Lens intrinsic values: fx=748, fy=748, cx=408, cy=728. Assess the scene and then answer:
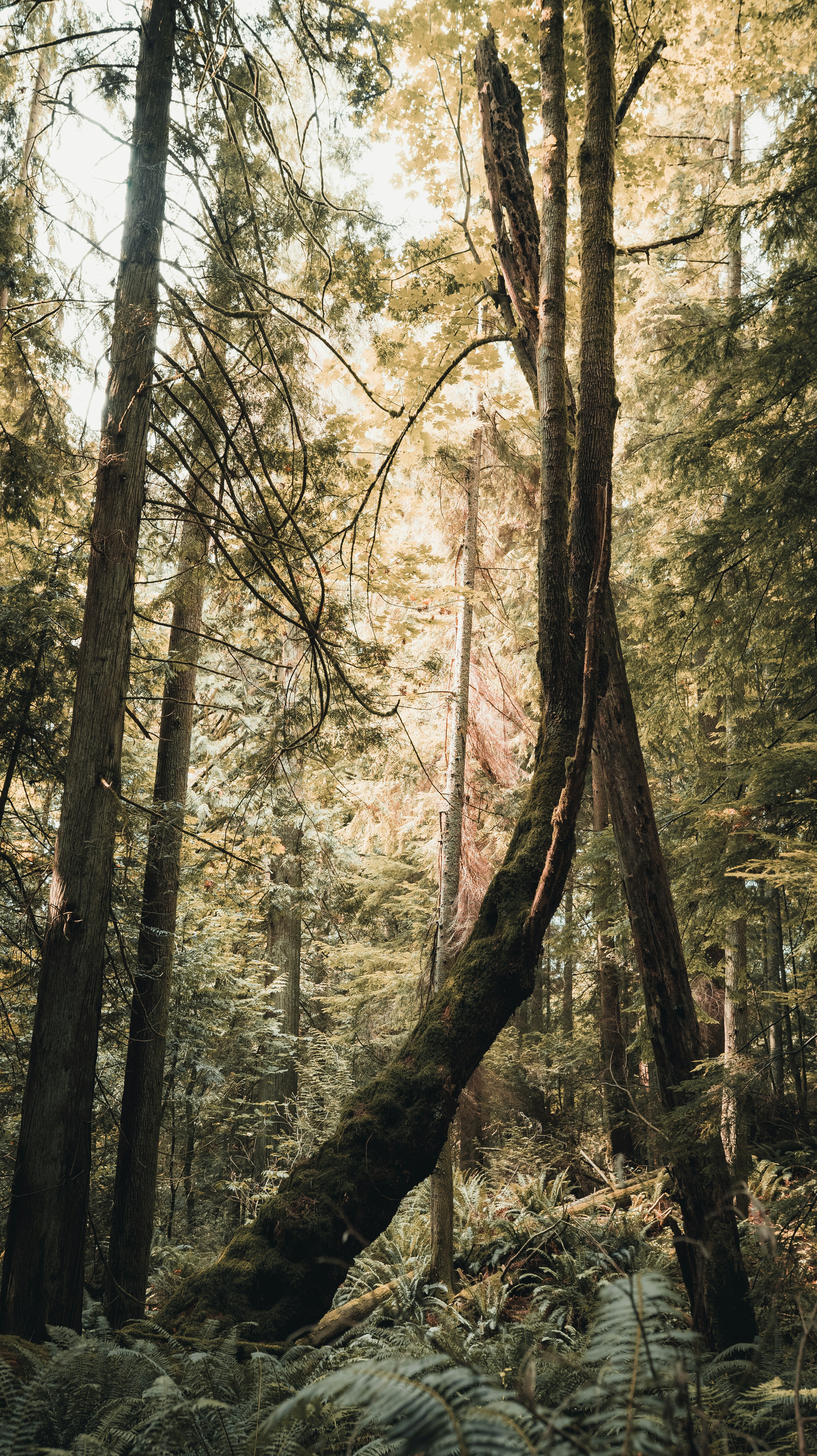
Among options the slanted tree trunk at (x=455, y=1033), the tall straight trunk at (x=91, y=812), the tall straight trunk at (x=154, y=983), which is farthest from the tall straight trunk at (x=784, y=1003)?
the tall straight trunk at (x=154, y=983)

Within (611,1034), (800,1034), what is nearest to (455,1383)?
(800,1034)

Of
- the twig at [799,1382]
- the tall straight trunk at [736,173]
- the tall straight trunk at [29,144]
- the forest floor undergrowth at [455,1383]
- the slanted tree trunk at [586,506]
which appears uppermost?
the tall straight trunk at [736,173]

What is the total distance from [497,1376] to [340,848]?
8745 mm

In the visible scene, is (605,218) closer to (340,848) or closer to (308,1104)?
(340,848)

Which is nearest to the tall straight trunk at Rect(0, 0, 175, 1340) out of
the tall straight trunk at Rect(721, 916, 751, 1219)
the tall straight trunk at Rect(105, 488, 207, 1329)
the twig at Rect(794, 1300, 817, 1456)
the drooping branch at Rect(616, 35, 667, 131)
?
the tall straight trunk at Rect(105, 488, 207, 1329)

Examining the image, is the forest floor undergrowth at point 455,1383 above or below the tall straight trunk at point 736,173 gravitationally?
below

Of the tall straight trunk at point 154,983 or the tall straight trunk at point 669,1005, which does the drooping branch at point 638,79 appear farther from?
the tall straight trunk at point 154,983

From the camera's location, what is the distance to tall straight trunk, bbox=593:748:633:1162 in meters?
9.23

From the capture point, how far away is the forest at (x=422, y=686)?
9.72ft

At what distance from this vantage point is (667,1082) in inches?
166

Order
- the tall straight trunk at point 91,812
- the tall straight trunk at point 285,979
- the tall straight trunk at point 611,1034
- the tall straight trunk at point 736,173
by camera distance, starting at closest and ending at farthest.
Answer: the tall straight trunk at point 91,812 < the tall straight trunk at point 736,173 < the tall straight trunk at point 611,1034 < the tall straight trunk at point 285,979

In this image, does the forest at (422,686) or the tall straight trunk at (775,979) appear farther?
the tall straight trunk at (775,979)

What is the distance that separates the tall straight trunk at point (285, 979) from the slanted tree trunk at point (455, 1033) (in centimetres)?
712

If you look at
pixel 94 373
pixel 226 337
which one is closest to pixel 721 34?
pixel 226 337
